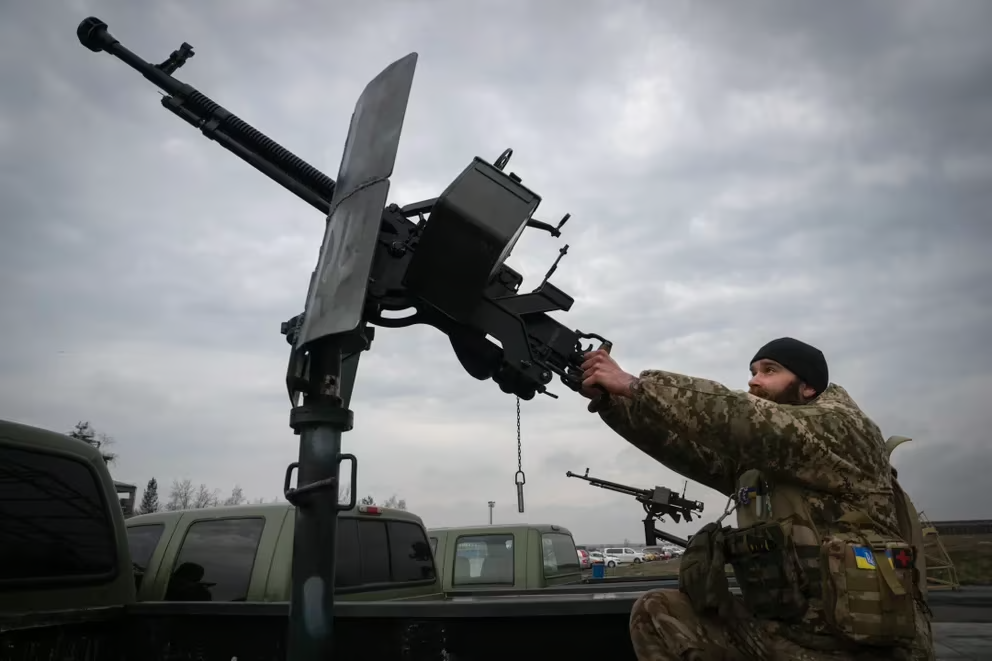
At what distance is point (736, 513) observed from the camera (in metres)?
2.75

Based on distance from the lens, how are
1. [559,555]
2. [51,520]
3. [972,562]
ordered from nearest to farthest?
[51,520] < [559,555] < [972,562]

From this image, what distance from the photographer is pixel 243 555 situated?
3.78 meters

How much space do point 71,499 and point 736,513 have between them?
9.56ft

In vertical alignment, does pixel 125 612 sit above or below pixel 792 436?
below

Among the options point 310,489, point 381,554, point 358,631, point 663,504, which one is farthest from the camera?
point 663,504

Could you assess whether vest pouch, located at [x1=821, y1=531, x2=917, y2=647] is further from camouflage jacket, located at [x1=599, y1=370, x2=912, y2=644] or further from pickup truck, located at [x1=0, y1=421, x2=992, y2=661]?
pickup truck, located at [x1=0, y1=421, x2=992, y2=661]

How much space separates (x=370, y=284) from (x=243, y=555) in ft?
6.50

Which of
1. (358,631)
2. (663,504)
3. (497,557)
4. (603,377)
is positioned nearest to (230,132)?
(603,377)

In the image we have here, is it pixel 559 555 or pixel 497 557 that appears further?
pixel 559 555

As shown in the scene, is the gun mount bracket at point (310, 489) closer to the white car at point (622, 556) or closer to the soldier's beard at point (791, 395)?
the soldier's beard at point (791, 395)

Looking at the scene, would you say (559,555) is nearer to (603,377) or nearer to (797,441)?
(603,377)

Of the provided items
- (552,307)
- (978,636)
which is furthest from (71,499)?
(978,636)

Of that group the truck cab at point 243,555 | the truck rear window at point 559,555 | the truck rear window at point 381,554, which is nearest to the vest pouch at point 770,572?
the truck cab at point 243,555

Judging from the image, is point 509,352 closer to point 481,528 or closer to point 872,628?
point 872,628
